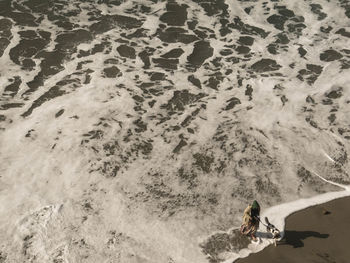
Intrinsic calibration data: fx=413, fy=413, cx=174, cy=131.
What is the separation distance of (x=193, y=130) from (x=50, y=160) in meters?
3.91

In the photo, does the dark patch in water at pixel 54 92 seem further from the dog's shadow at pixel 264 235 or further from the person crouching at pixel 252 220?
the dog's shadow at pixel 264 235

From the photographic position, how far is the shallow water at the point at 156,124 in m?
8.88

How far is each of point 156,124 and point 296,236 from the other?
503 centimetres

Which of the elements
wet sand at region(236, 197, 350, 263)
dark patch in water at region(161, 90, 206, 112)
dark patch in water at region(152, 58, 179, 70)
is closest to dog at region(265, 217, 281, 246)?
wet sand at region(236, 197, 350, 263)

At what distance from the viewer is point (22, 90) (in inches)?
504

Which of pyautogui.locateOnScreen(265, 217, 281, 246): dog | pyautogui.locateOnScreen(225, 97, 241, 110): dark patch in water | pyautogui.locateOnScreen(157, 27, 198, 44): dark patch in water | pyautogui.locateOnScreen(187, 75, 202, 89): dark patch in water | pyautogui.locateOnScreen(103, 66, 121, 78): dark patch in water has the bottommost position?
pyautogui.locateOnScreen(187, 75, 202, 89): dark patch in water

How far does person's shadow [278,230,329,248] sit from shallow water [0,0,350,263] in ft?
3.42

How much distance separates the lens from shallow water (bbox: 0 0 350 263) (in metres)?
8.88

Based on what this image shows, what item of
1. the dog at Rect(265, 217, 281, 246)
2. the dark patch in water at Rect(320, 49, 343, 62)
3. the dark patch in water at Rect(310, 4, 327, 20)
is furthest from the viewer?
the dark patch in water at Rect(310, 4, 327, 20)

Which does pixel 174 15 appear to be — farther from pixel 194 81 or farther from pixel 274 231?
pixel 274 231

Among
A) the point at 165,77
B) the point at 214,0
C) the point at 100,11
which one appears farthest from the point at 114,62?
the point at 214,0

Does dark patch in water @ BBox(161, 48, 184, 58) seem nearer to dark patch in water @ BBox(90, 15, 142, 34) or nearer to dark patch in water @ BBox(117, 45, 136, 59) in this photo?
dark patch in water @ BBox(117, 45, 136, 59)

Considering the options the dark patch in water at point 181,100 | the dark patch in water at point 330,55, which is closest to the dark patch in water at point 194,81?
the dark patch in water at point 181,100

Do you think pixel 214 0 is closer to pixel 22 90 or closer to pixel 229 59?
pixel 229 59
